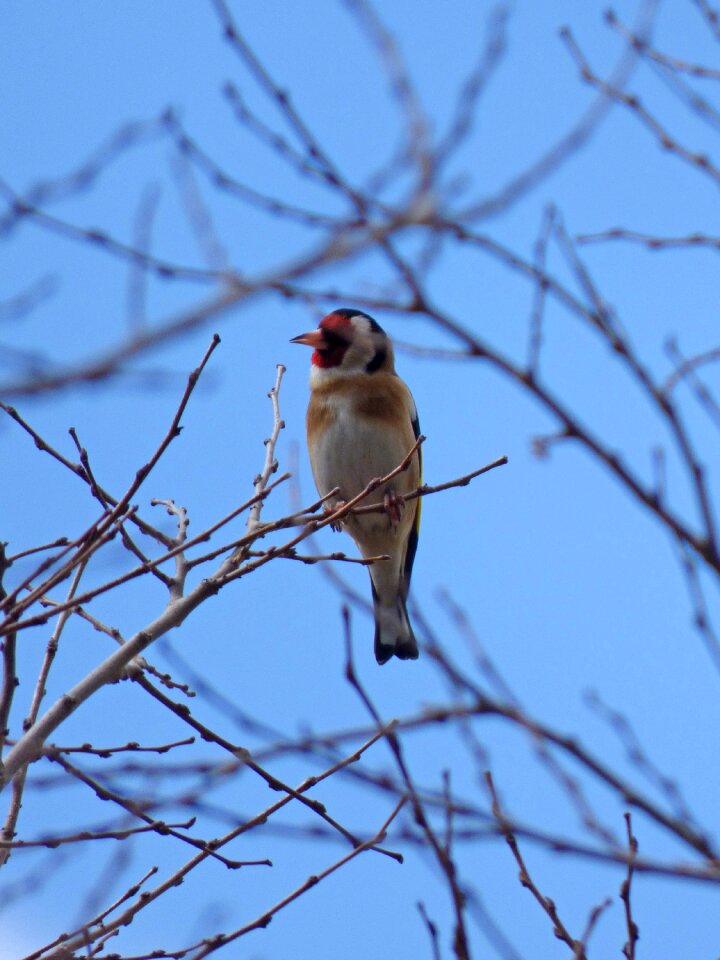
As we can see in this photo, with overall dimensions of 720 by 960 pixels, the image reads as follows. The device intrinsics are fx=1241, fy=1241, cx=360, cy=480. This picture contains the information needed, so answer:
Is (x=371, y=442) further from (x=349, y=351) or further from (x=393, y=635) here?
(x=393, y=635)

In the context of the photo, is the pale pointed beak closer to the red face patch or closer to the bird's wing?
the red face patch

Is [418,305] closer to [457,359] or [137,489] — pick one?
[457,359]

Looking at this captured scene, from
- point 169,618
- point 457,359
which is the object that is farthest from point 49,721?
point 457,359

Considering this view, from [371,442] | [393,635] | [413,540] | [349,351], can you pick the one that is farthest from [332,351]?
[393,635]

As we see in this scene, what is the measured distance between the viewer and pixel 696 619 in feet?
6.81

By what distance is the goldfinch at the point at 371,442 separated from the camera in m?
6.86

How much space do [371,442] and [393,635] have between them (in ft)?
3.78

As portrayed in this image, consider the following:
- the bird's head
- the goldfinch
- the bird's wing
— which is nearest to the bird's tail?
the goldfinch

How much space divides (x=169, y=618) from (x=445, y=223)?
5.59ft

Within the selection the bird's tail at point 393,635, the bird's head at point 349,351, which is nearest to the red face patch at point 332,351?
the bird's head at point 349,351

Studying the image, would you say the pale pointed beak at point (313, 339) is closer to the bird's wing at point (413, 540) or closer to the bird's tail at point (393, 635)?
the bird's wing at point (413, 540)

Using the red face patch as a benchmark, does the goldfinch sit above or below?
below

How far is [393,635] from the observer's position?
7.15 m

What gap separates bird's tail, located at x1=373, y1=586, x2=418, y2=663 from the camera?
7.13m
